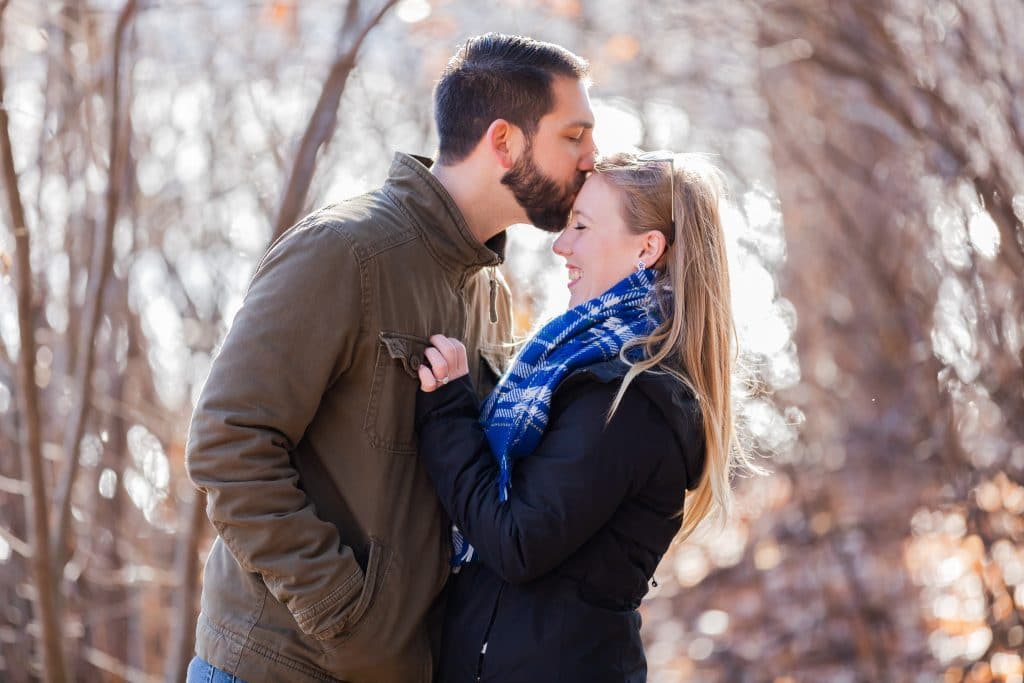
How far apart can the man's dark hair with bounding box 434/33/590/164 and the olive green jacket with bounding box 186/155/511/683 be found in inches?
11.1

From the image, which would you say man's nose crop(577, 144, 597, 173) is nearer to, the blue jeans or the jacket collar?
the jacket collar

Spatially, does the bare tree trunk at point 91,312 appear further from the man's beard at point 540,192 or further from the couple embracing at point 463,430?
the man's beard at point 540,192

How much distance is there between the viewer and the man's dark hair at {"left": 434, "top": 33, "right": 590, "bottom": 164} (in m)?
2.82

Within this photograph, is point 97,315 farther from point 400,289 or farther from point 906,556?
point 906,556

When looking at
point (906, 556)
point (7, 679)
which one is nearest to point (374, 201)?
point (7, 679)

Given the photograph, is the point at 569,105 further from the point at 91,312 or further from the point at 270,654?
the point at 91,312

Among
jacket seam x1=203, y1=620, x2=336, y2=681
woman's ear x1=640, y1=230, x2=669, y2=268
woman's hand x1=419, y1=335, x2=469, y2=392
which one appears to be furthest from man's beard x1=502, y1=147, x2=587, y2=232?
jacket seam x1=203, y1=620, x2=336, y2=681

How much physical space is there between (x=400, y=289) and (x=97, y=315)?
150 cm

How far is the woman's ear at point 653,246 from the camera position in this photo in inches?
108

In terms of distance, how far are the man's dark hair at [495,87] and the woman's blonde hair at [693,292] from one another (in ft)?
0.75

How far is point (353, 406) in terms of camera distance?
8.36ft

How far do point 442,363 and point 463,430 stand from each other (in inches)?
6.1

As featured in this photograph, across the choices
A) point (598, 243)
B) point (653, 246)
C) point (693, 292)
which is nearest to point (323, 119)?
point (598, 243)

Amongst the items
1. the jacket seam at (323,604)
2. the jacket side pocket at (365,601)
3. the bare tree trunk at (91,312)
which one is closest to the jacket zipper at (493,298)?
the jacket side pocket at (365,601)
